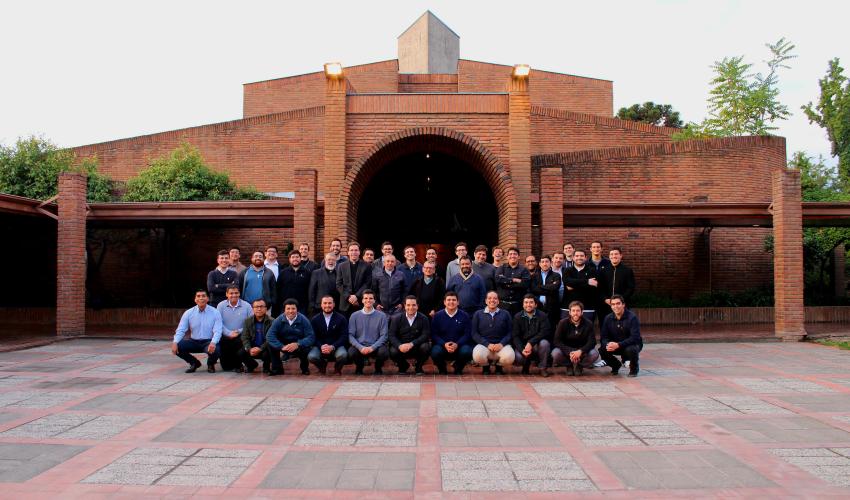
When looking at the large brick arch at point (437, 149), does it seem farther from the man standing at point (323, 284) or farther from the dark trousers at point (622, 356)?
the dark trousers at point (622, 356)

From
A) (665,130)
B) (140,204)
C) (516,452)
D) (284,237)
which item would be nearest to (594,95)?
(665,130)

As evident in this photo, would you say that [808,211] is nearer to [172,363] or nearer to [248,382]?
[248,382]

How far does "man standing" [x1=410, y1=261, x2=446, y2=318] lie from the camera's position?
838 centimetres

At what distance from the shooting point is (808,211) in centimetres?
1237

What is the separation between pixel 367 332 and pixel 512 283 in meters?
2.16

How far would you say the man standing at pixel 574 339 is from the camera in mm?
7766

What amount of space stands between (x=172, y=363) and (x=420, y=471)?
597cm

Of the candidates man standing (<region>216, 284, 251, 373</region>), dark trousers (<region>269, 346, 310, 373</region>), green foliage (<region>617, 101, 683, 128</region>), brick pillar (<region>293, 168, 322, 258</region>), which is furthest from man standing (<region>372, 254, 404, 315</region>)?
green foliage (<region>617, 101, 683, 128</region>)

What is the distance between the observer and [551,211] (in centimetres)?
1199

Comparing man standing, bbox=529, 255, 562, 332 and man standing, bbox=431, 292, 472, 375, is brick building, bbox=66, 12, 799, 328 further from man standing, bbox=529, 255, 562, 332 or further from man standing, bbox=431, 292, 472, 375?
man standing, bbox=431, 292, 472, 375

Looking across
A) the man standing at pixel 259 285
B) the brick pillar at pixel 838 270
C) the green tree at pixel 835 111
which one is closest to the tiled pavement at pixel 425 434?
the man standing at pixel 259 285

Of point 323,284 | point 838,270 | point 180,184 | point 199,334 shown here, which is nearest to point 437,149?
point 323,284

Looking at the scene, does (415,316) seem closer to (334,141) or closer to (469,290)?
(469,290)

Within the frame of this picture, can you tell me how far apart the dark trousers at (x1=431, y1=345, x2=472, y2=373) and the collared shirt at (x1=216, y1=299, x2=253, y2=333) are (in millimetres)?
2663
